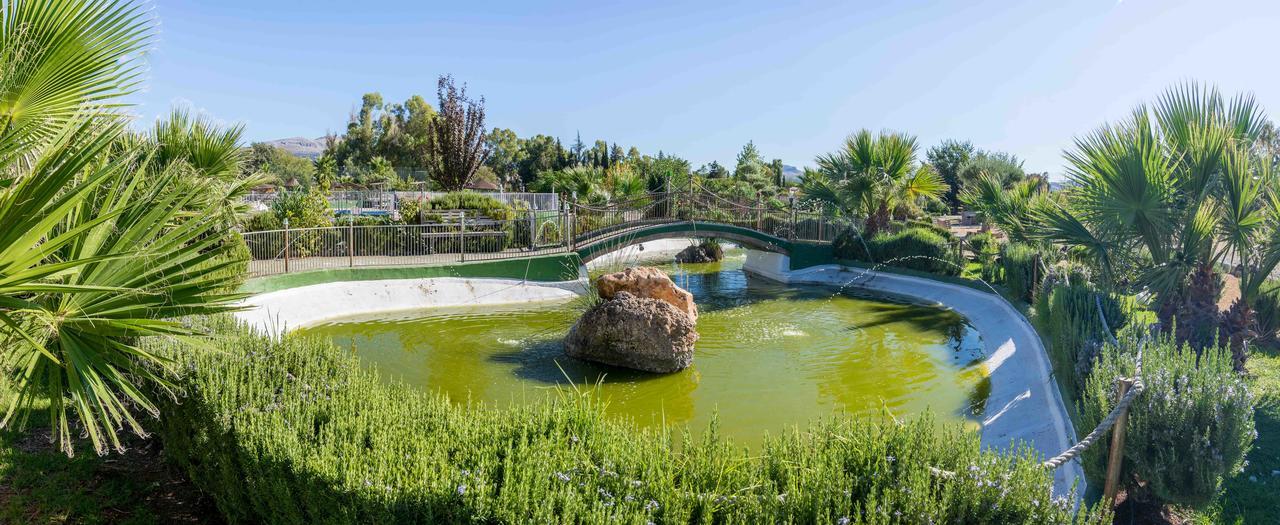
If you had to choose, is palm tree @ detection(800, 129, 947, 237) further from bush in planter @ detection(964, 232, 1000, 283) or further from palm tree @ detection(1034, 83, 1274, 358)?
palm tree @ detection(1034, 83, 1274, 358)

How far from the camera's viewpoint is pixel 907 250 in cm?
2222

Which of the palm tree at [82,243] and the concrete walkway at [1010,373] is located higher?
the palm tree at [82,243]

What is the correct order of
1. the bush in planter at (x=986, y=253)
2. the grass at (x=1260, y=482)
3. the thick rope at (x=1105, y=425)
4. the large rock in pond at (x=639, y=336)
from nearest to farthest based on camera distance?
the thick rope at (x=1105, y=425), the grass at (x=1260, y=482), the large rock in pond at (x=639, y=336), the bush in planter at (x=986, y=253)

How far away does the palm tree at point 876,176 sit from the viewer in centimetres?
2423

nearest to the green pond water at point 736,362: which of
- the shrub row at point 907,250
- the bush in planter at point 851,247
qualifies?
the shrub row at point 907,250

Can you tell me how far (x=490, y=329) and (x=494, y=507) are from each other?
1185cm

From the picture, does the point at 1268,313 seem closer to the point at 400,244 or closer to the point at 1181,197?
the point at 1181,197

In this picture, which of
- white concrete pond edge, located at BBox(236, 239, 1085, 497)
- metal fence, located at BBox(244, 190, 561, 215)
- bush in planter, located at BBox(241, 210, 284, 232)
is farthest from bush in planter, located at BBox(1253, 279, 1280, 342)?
metal fence, located at BBox(244, 190, 561, 215)

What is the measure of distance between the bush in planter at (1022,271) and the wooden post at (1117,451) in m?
10.3

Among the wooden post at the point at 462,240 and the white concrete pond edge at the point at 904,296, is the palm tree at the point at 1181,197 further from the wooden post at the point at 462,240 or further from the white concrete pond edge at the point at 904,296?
the wooden post at the point at 462,240

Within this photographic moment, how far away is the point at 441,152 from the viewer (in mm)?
36000

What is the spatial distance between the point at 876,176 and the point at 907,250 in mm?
3270

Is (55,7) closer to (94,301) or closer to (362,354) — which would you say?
(94,301)

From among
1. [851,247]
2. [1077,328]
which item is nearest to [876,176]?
[851,247]
